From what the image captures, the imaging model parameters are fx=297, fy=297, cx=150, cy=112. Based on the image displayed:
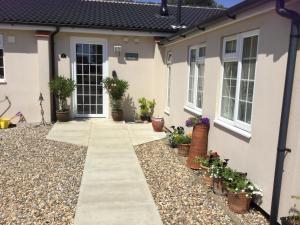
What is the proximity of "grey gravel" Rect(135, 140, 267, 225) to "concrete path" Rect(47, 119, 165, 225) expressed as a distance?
0.19 m

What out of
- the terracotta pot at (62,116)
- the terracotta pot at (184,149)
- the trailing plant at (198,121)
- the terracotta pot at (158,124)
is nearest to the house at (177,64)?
the trailing plant at (198,121)

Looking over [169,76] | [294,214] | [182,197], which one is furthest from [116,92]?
[294,214]

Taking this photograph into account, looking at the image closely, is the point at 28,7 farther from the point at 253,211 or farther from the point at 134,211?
the point at 253,211

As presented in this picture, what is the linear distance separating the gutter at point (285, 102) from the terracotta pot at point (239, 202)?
471 millimetres

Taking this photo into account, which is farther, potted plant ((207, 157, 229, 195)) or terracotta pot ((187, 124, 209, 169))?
terracotta pot ((187, 124, 209, 169))

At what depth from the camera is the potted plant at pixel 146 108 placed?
36.9 ft

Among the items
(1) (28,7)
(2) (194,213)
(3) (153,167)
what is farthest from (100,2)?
(2) (194,213)

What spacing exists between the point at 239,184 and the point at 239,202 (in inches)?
10.2

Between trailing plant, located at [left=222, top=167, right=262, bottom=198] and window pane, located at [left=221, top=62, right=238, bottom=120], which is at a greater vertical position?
window pane, located at [left=221, top=62, right=238, bottom=120]

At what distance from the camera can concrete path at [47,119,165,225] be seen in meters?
4.21

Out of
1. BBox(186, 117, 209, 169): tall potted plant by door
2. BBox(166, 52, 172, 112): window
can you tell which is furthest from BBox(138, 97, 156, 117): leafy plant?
BBox(186, 117, 209, 169): tall potted plant by door

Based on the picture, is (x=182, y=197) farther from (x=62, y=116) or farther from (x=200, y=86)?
(x=62, y=116)

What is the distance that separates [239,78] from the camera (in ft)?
17.2

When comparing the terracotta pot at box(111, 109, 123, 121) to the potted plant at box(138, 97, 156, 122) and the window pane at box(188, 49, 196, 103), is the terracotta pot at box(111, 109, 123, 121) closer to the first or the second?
the potted plant at box(138, 97, 156, 122)
